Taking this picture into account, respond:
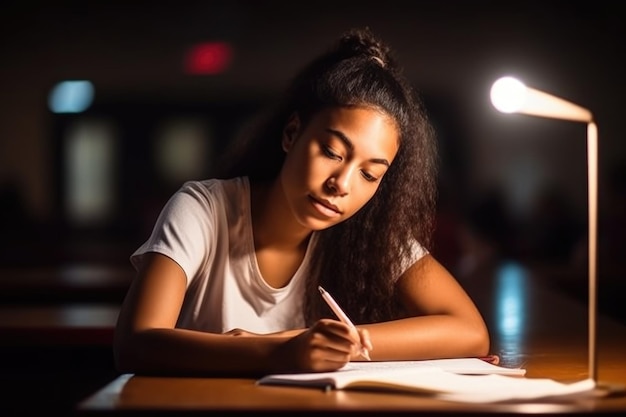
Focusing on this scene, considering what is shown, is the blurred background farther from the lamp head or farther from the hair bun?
the lamp head

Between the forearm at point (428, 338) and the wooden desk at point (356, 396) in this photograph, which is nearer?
the wooden desk at point (356, 396)

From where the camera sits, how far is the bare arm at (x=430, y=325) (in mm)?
1863

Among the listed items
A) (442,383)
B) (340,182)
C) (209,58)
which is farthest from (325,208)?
(209,58)

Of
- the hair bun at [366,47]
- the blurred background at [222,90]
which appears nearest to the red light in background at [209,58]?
the blurred background at [222,90]

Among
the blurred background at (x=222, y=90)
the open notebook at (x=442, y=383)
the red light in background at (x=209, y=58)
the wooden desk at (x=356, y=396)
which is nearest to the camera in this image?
the wooden desk at (x=356, y=396)

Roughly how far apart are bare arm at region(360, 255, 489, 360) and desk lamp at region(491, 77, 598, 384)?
1.29 ft

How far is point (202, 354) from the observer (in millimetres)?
1606

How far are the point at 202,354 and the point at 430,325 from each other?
508 mm

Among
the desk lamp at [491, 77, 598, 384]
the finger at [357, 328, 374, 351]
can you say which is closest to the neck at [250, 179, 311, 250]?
the finger at [357, 328, 374, 351]

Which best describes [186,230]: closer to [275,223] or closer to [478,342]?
[275,223]

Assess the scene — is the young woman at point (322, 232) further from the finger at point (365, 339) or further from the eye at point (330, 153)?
the finger at point (365, 339)

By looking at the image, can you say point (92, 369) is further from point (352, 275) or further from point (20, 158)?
point (20, 158)

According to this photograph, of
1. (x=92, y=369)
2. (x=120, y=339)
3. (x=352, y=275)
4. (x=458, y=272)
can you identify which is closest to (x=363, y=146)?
(x=352, y=275)

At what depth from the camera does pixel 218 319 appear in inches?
84.1
